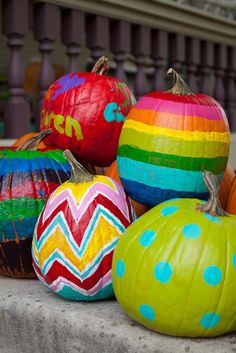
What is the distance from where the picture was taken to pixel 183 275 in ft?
4.17

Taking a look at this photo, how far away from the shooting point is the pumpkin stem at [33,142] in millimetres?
1880

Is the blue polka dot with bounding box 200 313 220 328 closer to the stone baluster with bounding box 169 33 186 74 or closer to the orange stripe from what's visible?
the orange stripe

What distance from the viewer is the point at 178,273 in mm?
1274

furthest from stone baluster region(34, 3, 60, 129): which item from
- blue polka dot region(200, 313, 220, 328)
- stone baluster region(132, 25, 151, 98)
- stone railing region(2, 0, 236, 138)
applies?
blue polka dot region(200, 313, 220, 328)

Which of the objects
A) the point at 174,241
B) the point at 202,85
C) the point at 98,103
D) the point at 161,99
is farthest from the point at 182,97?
the point at 202,85

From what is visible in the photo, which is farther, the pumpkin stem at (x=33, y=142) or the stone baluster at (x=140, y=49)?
the stone baluster at (x=140, y=49)

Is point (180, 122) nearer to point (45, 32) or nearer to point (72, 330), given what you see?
point (72, 330)

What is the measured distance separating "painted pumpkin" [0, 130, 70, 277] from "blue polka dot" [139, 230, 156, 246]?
19.0 inches

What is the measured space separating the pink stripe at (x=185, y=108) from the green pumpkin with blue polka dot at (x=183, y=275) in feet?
1.13

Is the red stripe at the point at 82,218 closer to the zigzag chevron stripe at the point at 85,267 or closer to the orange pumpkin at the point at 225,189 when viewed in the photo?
the zigzag chevron stripe at the point at 85,267

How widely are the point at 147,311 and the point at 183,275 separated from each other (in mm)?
115

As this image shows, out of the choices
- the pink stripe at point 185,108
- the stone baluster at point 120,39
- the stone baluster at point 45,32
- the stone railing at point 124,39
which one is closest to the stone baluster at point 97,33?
the stone railing at point 124,39

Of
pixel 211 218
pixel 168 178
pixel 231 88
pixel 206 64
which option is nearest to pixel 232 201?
pixel 168 178

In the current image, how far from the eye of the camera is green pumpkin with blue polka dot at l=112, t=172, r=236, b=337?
1271mm
